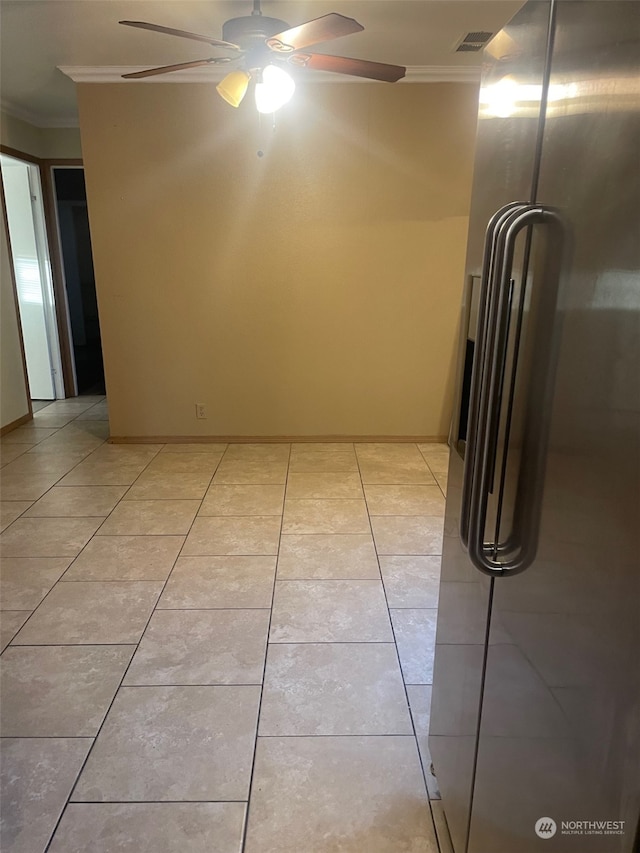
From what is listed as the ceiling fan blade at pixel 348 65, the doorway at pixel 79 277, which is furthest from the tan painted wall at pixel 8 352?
the ceiling fan blade at pixel 348 65

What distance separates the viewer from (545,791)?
83 cm

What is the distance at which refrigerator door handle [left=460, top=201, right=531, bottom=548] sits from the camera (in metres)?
0.91

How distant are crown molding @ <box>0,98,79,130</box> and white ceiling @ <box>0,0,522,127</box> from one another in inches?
29.6

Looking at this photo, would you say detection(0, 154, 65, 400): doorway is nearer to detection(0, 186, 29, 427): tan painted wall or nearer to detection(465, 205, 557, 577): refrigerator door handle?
detection(0, 186, 29, 427): tan painted wall

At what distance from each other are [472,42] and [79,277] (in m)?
5.49

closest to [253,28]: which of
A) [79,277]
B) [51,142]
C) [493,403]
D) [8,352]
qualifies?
[493,403]

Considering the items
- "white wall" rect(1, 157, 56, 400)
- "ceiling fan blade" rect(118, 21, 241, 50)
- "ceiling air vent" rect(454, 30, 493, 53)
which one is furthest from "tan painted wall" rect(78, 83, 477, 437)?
"white wall" rect(1, 157, 56, 400)

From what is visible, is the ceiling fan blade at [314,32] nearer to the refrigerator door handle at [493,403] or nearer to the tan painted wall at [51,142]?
the refrigerator door handle at [493,403]

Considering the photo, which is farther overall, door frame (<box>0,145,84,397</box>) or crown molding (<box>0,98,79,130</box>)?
door frame (<box>0,145,84,397</box>)

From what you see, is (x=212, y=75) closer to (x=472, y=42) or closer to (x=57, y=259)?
(x=472, y=42)

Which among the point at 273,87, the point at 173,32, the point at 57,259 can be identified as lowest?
the point at 57,259

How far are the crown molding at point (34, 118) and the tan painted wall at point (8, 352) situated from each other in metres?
0.80

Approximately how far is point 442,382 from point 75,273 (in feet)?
16.5

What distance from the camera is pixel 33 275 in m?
5.45
